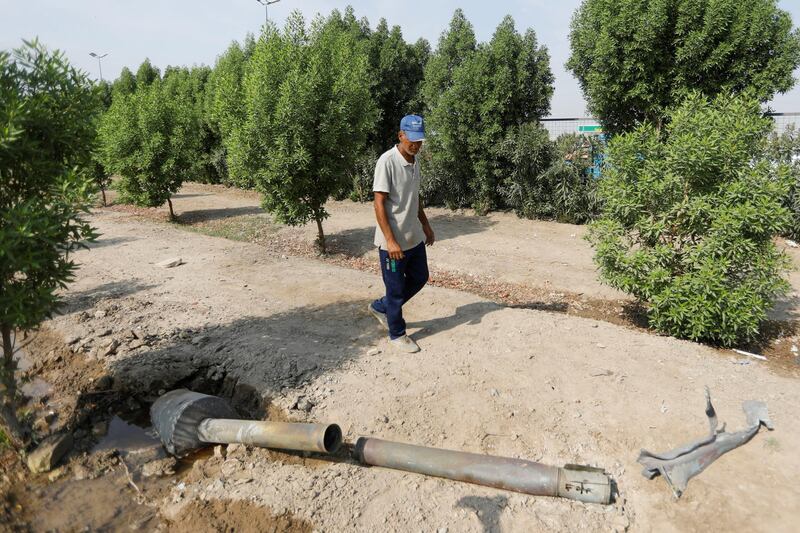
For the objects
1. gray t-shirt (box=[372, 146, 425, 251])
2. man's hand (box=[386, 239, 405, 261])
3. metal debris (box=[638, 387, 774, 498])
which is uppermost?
gray t-shirt (box=[372, 146, 425, 251])

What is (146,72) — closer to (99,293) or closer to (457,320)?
(99,293)

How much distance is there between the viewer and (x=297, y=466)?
11.2 feet

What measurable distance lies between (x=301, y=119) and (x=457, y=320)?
15.8 feet

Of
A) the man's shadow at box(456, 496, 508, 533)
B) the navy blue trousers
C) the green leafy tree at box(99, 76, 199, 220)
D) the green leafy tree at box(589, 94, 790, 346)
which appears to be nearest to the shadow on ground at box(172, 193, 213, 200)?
the green leafy tree at box(99, 76, 199, 220)

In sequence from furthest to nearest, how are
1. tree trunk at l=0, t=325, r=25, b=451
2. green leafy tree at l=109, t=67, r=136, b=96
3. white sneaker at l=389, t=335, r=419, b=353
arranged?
green leafy tree at l=109, t=67, r=136, b=96, white sneaker at l=389, t=335, r=419, b=353, tree trunk at l=0, t=325, r=25, b=451

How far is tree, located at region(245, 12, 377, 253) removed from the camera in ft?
28.1

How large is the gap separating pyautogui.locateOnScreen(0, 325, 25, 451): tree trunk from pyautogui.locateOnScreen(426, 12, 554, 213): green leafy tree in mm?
10041

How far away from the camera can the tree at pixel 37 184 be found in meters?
3.11

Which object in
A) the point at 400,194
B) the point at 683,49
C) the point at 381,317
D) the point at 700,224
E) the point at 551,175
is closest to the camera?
the point at 400,194

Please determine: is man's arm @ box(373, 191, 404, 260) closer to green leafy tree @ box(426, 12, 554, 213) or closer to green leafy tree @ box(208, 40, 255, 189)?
green leafy tree @ box(208, 40, 255, 189)

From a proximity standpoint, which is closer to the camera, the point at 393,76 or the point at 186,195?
the point at 393,76

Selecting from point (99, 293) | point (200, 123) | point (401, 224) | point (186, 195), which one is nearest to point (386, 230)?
point (401, 224)

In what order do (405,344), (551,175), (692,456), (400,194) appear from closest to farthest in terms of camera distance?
(692,456) < (400,194) < (405,344) < (551,175)

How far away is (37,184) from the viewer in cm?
345
